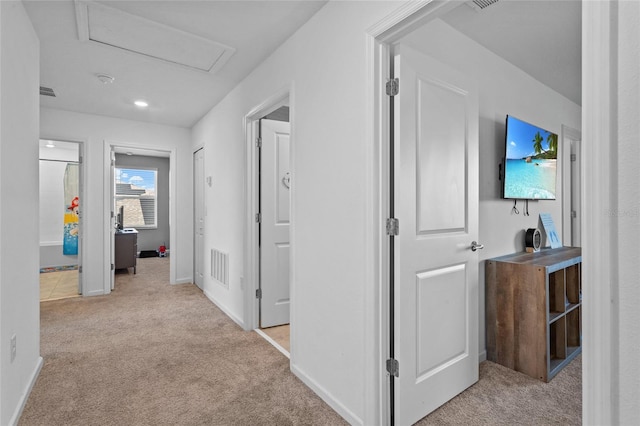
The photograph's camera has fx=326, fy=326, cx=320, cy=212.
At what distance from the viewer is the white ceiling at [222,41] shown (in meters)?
2.03

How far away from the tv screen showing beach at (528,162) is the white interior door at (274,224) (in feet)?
6.38

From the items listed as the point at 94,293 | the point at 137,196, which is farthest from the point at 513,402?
the point at 137,196

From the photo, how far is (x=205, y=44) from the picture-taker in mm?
2449

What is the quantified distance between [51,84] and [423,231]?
12.6 feet

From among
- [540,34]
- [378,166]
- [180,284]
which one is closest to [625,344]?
[378,166]

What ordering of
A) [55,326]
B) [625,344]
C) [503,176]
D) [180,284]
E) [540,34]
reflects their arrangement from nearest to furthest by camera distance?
[625,344] < [540,34] < [503,176] < [55,326] < [180,284]

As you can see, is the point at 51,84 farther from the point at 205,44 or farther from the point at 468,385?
A: the point at 468,385

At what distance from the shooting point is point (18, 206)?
185 cm

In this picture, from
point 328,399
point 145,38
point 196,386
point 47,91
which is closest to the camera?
point 328,399

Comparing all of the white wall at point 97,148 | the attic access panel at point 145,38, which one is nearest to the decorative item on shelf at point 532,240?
the attic access panel at point 145,38

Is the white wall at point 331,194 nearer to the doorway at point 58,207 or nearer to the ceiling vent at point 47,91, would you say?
the ceiling vent at point 47,91

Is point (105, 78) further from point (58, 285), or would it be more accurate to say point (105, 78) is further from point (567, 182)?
point (567, 182)

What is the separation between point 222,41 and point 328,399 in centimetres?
254

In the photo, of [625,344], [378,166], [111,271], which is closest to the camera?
[625,344]
